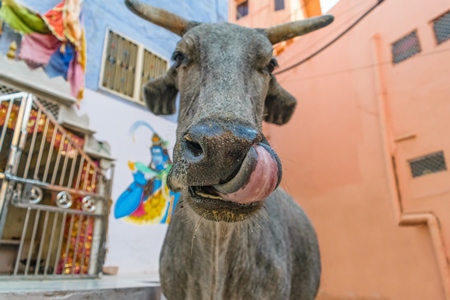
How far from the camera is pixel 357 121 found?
25.6 ft

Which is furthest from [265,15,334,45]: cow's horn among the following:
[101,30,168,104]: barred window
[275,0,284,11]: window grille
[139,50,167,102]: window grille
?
[275,0,284,11]: window grille

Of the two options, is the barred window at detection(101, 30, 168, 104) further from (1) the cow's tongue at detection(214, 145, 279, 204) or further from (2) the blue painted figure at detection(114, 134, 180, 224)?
(1) the cow's tongue at detection(214, 145, 279, 204)

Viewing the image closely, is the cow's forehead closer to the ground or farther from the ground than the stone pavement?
farther from the ground

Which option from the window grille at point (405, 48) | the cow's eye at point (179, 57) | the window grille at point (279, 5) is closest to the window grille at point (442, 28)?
the window grille at point (405, 48)

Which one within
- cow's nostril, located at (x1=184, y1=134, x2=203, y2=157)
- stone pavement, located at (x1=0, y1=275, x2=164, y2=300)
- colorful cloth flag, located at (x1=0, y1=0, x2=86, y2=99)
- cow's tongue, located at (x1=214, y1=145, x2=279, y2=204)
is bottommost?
stone pavement, located at (x1=0, y1=275, x2=164, y2=300)

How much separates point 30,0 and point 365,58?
6.89 meters

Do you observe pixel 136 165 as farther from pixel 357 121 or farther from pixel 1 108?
pixel 357 121

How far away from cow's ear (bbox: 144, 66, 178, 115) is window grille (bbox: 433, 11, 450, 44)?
5378 mm

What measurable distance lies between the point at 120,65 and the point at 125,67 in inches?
5.2

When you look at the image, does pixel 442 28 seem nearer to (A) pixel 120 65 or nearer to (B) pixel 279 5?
(B) pixel 279 5

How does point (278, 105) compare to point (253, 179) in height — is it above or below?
above

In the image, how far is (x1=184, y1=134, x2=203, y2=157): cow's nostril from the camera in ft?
4.37

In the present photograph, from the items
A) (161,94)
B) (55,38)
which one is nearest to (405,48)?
(161,94)

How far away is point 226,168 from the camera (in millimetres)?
1281
